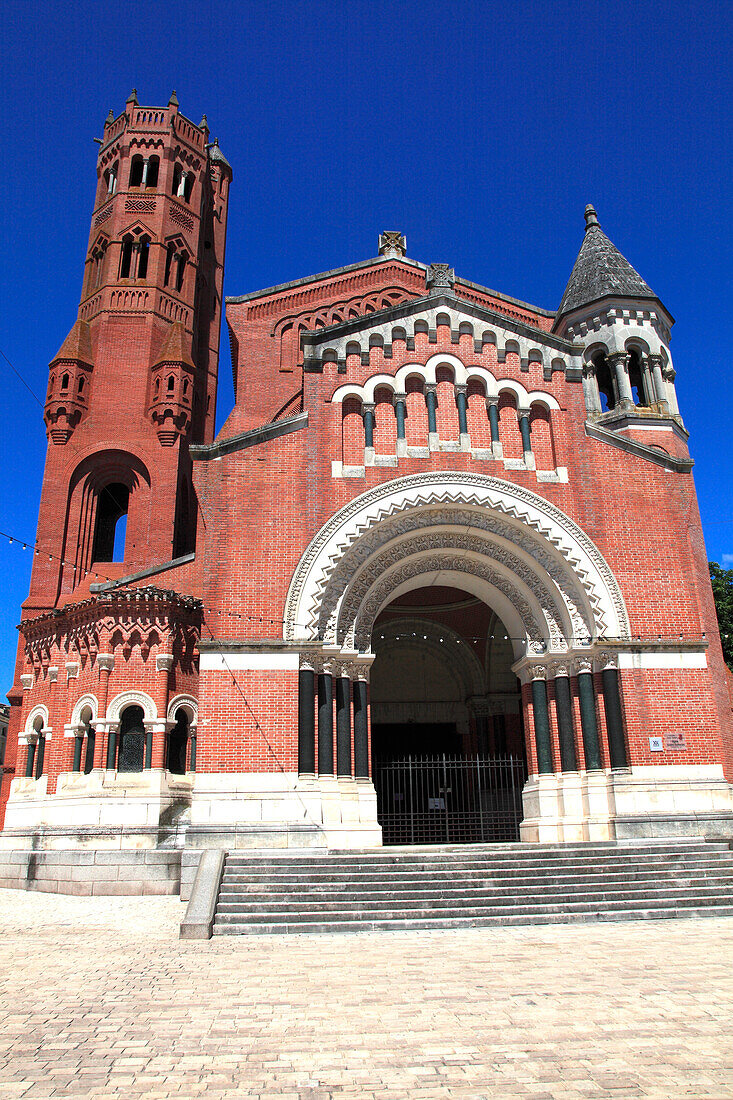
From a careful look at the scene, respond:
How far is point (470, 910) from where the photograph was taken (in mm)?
10898

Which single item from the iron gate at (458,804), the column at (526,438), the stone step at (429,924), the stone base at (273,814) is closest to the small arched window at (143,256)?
the column at (526,438)

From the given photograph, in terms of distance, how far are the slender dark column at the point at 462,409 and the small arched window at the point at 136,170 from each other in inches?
771

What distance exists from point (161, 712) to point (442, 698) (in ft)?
28.6

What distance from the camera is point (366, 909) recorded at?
11.0 metres

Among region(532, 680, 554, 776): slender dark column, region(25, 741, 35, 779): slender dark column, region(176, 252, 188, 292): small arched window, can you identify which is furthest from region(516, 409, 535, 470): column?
region(176, 252, 188, 292): small arched window

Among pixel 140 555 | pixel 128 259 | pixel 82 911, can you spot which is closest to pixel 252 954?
pixel 82 911

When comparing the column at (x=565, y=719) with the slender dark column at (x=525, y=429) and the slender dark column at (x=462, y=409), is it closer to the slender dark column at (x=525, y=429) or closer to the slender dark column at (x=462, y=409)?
the slender dark column at (x=525, y=429)

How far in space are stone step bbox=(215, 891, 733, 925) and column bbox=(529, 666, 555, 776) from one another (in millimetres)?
4711

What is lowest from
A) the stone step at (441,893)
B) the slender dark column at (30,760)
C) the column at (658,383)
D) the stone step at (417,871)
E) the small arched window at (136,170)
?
the stone step at (441,893)

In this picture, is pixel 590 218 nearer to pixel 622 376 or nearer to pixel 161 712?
pixel 622 376

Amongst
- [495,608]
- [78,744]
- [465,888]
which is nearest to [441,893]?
[465,888]

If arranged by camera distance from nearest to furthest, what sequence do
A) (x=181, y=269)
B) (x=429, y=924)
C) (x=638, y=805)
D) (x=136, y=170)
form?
1. (x=429, y=924)
2. (x=638, y=805)
3. (x=181, y=269)
4. (x=136, y=170)

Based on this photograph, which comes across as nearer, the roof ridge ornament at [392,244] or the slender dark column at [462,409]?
the slender dark column at [462,409]

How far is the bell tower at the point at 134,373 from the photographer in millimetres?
24672
